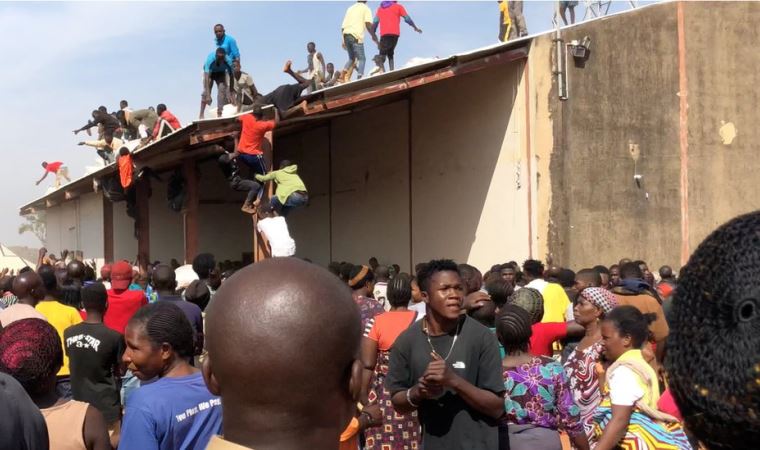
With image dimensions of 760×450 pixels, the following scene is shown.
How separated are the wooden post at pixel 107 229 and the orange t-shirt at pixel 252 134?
11417 mm

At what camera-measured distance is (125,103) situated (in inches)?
840

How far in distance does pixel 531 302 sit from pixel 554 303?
5.67 ft

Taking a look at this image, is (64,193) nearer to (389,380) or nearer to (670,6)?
(670,6)

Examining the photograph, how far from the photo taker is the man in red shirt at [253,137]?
45.5ft

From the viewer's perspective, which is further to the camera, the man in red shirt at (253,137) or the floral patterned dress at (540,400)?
the man in red shirt at (253,137)

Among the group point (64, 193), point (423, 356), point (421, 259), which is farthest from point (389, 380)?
point (64, 193)

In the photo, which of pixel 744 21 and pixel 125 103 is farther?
pixel 125 103

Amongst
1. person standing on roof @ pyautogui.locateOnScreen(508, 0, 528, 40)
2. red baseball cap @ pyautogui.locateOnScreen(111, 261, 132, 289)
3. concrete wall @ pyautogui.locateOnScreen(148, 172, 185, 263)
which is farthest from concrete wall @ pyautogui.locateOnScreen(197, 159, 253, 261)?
red baseball cap @ pyautogui.locateOnScreen(111, 261, 132, 289)

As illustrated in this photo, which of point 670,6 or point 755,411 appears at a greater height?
point 670,6

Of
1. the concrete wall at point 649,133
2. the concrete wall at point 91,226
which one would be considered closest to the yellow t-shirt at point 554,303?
the concrete wall at point 649,133

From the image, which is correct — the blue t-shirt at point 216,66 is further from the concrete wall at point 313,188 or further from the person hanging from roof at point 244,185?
the concrete wall at point 313,188

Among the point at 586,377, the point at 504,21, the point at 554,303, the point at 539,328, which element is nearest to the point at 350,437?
the point at 586,377

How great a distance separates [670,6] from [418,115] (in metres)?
5.79

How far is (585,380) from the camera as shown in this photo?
213 inches
